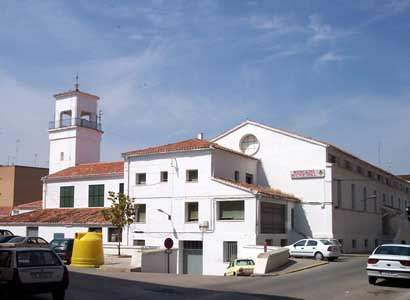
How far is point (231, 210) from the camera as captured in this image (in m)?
41.4

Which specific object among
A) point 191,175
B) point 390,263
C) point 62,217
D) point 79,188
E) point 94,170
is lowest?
point 390,263

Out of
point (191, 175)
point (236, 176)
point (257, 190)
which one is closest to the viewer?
point (257, 190)

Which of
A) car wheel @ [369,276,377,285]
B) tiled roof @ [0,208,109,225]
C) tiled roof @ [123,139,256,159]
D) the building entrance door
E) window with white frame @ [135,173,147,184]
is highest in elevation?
tiled roof @ [123,139,256,159]

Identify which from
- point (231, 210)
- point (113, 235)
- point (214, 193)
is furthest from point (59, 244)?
point (231, 210)

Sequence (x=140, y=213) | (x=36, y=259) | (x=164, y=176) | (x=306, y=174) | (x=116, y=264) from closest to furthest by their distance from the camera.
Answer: (x=36, y=259)
(x=116, y=264)
(x=164, y=176)
(x=140, y=213)
(x=306, y=174)

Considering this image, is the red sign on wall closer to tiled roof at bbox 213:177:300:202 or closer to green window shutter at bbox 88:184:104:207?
tiled roof at bbox 213:177:300:202

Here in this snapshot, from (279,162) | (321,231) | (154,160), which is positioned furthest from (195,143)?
(321,231)

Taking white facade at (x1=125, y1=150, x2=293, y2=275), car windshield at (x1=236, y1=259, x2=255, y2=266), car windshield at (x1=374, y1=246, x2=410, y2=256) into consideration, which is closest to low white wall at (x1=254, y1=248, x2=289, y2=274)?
car windshield at (x1=236, y1=259, x2=255, y2=266)

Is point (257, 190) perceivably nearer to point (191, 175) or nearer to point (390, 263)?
point (191, 175)

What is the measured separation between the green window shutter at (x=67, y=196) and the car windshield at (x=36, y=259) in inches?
1487

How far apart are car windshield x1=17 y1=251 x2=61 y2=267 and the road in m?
1.76

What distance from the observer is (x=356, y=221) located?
5209cm

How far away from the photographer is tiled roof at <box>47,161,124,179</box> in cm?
5041

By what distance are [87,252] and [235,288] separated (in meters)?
13.6
